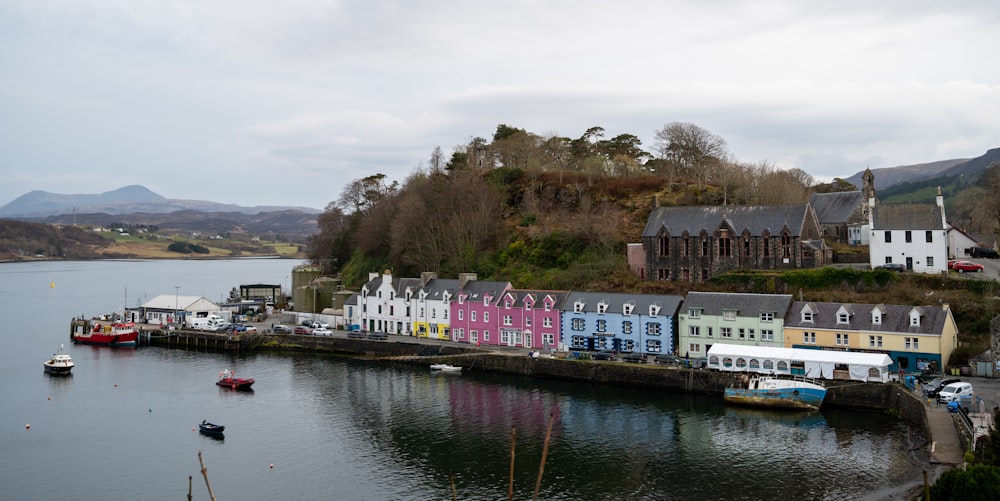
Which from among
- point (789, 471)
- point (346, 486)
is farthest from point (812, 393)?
point (346, 486)

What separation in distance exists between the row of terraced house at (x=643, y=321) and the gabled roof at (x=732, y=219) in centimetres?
939

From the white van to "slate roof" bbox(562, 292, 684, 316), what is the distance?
670 inches

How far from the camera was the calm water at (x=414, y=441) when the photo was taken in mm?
28375

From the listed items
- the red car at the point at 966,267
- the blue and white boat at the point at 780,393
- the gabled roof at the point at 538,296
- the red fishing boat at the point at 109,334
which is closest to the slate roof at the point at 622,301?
the gabled roof at the point at 538,296

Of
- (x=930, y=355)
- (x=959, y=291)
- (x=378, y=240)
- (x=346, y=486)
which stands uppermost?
(x=378, y=240)

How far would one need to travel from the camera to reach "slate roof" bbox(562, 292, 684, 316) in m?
48.6

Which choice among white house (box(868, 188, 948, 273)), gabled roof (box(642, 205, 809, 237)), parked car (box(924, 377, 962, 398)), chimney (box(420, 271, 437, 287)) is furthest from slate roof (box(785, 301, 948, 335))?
chimney (box(420, 271, 437, 287))

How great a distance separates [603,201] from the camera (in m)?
73.2

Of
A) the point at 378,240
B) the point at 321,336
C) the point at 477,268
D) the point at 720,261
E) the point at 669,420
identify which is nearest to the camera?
the point at 669,420

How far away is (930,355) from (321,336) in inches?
1724

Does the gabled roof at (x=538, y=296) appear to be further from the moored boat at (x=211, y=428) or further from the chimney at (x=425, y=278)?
the moored boat at (x=211, y=428)

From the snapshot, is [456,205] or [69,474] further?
[456,205]

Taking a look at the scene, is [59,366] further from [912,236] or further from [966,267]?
[966,267]

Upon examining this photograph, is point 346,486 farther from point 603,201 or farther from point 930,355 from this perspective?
point 603,201
